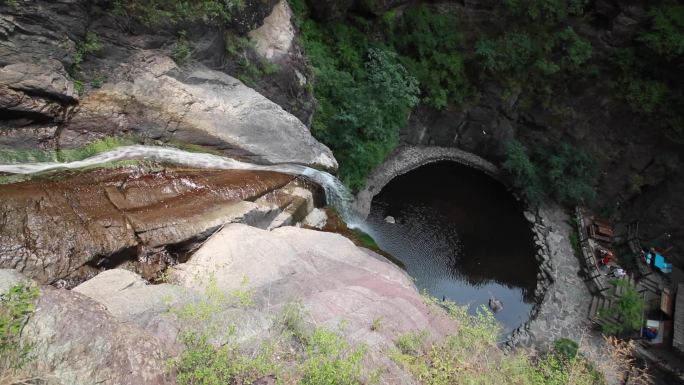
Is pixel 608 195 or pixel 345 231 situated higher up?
pixel 608 195

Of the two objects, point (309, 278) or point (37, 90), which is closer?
point (309, 278)

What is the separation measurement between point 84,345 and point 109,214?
3.18m

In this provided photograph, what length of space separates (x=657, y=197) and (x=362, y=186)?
1266 cm

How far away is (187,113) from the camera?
345 inches

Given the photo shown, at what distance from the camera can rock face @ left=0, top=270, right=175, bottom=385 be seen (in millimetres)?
3684

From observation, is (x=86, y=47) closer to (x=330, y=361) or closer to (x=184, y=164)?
(x=184, y=164)

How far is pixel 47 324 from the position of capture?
153 inches

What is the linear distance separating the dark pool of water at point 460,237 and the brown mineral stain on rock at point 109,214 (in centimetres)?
744

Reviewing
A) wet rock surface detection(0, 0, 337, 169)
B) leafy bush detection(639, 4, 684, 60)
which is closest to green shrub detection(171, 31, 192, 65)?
wet rock surface detection(0, 0, 337, 169)

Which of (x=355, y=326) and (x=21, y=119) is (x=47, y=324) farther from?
(x=21, y=119)

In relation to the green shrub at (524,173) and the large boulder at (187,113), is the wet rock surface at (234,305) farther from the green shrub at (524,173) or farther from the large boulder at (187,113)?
the green shrub at (524,173)

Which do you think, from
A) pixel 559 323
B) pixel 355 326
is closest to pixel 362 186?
pixel 559 323

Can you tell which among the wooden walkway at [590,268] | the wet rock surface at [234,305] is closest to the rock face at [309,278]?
the wet rock surface at [234,305]

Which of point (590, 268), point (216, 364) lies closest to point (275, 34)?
point (216, 364)
